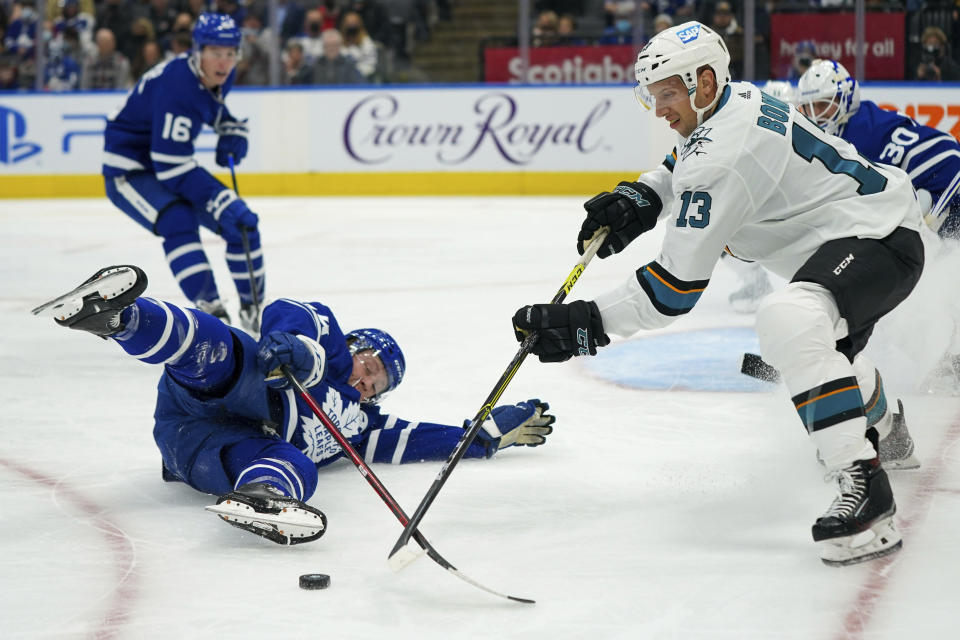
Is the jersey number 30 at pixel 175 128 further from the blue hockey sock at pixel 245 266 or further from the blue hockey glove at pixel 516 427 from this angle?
the blue hockey glove at pixel 516 427

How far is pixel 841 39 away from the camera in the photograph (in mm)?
8734

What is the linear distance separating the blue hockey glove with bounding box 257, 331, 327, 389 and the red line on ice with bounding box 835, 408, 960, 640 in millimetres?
1155

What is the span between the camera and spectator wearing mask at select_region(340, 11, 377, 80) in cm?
980

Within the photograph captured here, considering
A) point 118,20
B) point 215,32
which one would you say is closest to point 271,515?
point 215,32

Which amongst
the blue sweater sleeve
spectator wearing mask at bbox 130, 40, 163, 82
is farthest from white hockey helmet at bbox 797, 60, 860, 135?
spectator wearing mask at bbox 130, 40, 163, 82

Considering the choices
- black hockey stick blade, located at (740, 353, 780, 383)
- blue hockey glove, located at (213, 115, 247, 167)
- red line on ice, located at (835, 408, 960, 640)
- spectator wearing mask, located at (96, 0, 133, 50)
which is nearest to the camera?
red line on ice, located at (835, 408, 960, 640)

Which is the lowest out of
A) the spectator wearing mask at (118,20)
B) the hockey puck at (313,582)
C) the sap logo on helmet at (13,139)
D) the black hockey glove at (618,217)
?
the hockey puck at (313,582)

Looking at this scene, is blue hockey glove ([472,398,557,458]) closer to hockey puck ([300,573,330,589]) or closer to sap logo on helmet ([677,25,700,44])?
hockey puck ([300,573,330,589])

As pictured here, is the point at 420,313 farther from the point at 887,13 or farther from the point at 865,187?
the point at 887,13

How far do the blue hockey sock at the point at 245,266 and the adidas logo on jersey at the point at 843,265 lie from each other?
2.96m

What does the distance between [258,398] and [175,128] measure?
2.46 metres

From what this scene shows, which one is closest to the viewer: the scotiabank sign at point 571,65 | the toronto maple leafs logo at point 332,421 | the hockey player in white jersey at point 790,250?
the hockey player in white jersey at point 790,250

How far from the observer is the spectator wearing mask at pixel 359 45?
32.2 feet

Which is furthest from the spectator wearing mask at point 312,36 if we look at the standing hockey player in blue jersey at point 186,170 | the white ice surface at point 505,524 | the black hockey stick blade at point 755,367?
the black hockey stick blade at point 755,367
